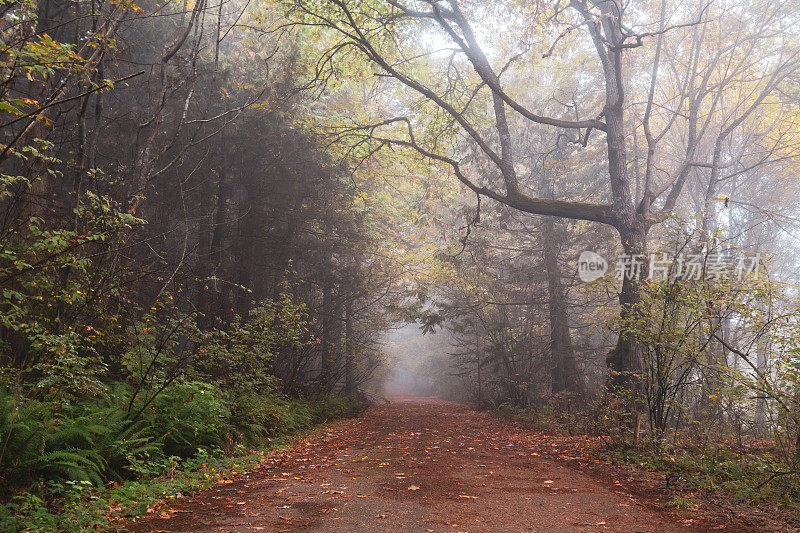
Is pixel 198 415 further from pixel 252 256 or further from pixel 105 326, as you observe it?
pixel 252 256

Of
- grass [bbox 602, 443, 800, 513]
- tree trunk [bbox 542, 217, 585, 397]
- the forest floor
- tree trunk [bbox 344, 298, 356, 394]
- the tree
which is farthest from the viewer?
tree trunk [bbox 344, 298, 356, 394]

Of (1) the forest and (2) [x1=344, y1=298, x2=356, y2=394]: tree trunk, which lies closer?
(1) the forest

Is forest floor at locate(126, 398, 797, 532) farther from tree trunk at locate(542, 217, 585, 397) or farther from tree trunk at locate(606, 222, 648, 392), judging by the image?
tree trunk at locate(542, 217, 585, 397)

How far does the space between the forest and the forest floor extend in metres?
0.09

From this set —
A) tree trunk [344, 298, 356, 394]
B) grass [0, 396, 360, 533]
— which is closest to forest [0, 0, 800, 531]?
grass [0, 396, 360, 533]

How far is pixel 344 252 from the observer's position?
46.1 feet

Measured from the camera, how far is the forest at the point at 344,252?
15.6 ft

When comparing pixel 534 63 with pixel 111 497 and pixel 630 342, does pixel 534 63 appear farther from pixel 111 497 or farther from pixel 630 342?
pixel 111 497

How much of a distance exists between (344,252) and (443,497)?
989cm

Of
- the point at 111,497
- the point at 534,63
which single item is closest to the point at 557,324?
the point at 534,63

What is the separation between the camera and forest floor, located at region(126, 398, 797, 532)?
405cm

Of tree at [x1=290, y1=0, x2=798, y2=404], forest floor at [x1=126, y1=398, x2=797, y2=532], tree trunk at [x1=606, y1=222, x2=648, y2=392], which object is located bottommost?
forest floor at [x1=126, y1=398, x2=797, y2=532]

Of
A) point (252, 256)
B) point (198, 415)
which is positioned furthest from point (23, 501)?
point (252, 256)

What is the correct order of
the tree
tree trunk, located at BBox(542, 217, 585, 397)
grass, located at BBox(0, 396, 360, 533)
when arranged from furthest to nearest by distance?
tree trunk, located at BBox(542, 217, 585, 397) < the tree < grass, located at BBox(0, 396, 360, 533)
